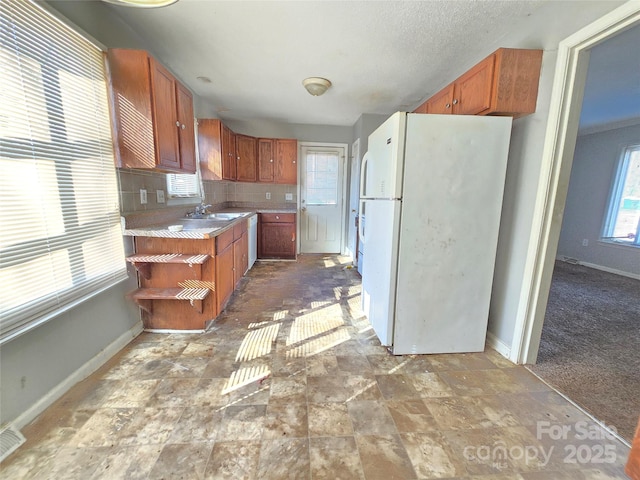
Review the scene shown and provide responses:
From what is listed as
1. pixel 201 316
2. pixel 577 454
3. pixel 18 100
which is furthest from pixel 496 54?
pixel 201 316

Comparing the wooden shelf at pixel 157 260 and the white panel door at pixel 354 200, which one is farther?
the white panel door at pixel 354 200

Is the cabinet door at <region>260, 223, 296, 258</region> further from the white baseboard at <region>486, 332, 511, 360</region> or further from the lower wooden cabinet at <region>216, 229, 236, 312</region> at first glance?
the white baseboard at <region>486, 332, 511, 360</region>

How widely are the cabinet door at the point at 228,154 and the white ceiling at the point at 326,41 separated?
1.91ft

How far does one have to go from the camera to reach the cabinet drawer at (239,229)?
2.83 metres

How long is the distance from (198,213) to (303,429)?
261 centimetres

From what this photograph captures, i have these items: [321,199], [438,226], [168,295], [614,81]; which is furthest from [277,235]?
[614,81]

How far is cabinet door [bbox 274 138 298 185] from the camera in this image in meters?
4.54

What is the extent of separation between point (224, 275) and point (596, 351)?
3092 millimetres

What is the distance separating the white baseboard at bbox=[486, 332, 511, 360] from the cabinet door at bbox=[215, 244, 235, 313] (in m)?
2.24

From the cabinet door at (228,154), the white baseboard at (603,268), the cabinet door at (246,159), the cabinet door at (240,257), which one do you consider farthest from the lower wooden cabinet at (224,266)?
the white baseboard at (603,268)

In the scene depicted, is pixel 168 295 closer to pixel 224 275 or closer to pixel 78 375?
pixel 224 275

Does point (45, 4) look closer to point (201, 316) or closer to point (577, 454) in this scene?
point (201, 316)

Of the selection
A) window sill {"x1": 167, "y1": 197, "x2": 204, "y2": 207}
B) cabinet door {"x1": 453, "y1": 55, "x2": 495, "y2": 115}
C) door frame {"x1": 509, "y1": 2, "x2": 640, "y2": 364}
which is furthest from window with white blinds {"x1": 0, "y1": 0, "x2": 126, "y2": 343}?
door frame {"x1": 509, "y1": 2, "x2": 640, "y2": 364}

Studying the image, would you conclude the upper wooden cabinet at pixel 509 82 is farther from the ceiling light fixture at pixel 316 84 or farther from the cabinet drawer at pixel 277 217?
the cabinet drawer at pixel 277 217
